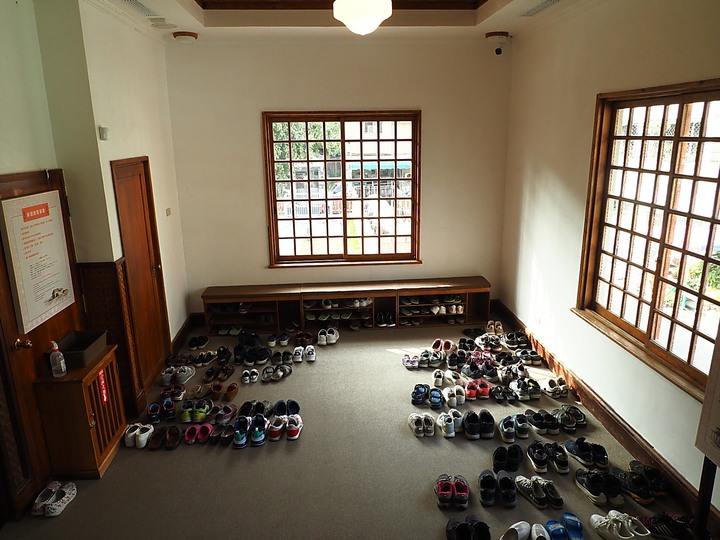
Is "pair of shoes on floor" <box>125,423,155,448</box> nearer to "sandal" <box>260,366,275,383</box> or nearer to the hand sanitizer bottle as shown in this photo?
the hand sanitizer bottle

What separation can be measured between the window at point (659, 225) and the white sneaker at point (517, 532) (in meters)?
1.29

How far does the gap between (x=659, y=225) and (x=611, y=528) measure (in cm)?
194

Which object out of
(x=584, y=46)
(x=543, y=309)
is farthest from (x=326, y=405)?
(x=584, y=46)

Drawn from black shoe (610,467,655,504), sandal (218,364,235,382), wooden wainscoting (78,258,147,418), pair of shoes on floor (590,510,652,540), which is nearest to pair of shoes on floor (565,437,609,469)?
black shoe (610,467,655,504)

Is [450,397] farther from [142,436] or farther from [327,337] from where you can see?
[142,436]

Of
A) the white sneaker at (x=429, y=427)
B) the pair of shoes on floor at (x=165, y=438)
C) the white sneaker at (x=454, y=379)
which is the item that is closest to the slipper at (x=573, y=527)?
the white sneaker at (x=429, y=427)

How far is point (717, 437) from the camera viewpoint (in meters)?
2.51

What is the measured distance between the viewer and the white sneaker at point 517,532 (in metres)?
2.77

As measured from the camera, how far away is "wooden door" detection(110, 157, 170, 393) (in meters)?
4.12

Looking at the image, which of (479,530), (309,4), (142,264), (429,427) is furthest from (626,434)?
(309,4)

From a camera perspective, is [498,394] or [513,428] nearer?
[513,428]

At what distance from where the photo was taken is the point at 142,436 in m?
3.71

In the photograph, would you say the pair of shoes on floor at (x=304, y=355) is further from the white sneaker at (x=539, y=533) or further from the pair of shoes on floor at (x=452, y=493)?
the white sneaker at (x=539, y=533)

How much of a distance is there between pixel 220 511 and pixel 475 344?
313cm
